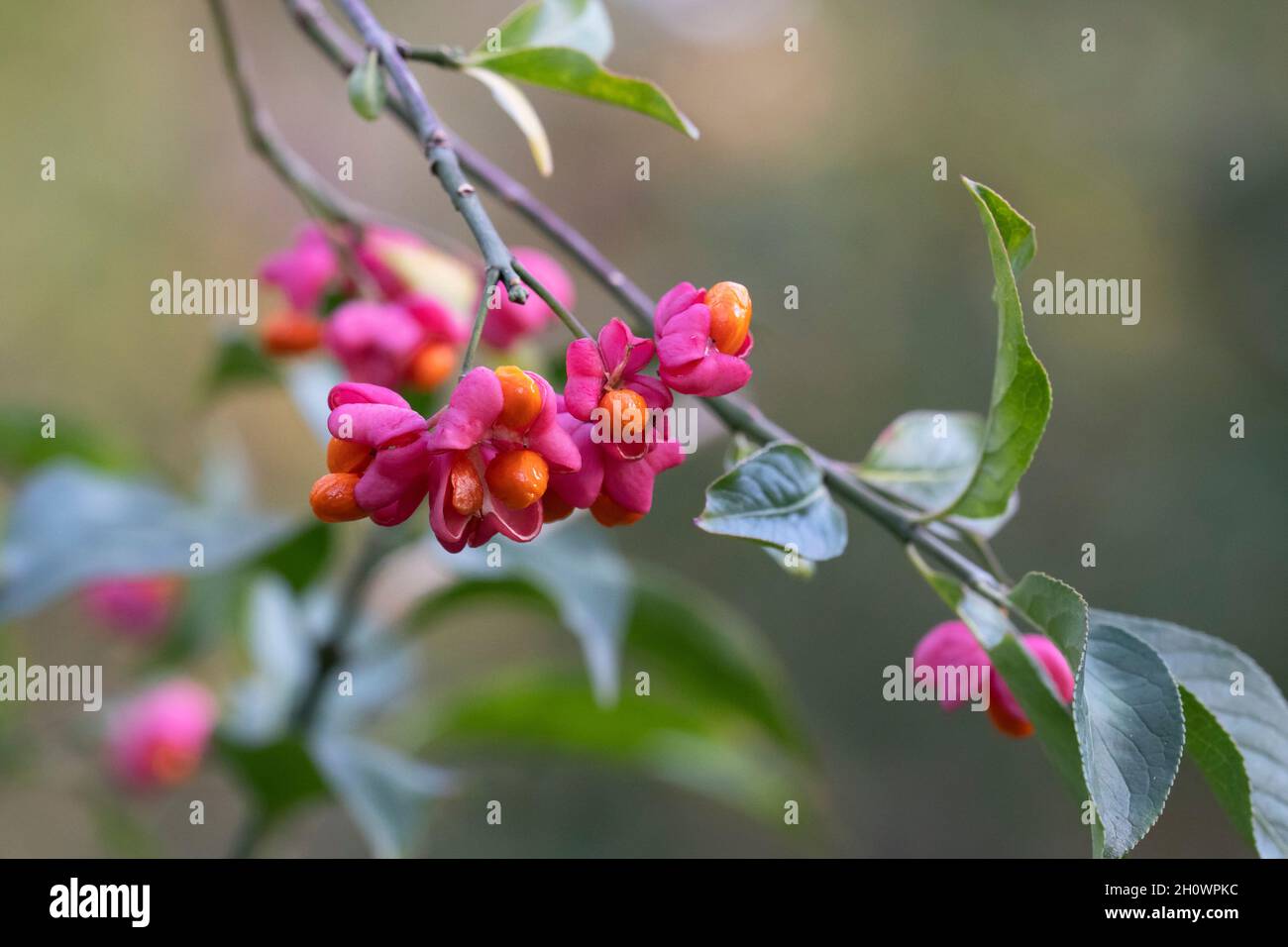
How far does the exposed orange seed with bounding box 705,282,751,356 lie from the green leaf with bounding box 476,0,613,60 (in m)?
0.25

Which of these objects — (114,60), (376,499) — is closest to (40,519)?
(376,499)

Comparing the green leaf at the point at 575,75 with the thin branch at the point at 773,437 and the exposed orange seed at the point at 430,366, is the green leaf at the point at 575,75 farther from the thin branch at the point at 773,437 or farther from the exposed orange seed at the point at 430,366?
the exposed orange seed at the point at 430,366

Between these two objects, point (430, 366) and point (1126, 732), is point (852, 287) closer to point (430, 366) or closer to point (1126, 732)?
point (430, 366)

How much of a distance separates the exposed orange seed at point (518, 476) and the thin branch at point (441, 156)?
2.7 inches

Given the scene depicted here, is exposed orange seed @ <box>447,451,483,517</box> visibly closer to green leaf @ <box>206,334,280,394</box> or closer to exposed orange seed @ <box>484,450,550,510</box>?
exposed orange seed @ <box>484,450,550,510</box>

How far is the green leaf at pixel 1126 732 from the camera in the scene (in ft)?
1.46

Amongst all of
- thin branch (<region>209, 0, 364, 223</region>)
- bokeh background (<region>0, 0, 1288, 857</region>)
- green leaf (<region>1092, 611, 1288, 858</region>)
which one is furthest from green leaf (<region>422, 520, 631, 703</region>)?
bokeh background (<region>0, 0, 1288, 857</region>)

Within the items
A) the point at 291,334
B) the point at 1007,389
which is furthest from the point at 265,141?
the point at 1007,389

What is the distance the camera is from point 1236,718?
56 cm

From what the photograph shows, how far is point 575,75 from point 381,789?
0.67 meters

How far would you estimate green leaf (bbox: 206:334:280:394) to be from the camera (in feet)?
3.58
